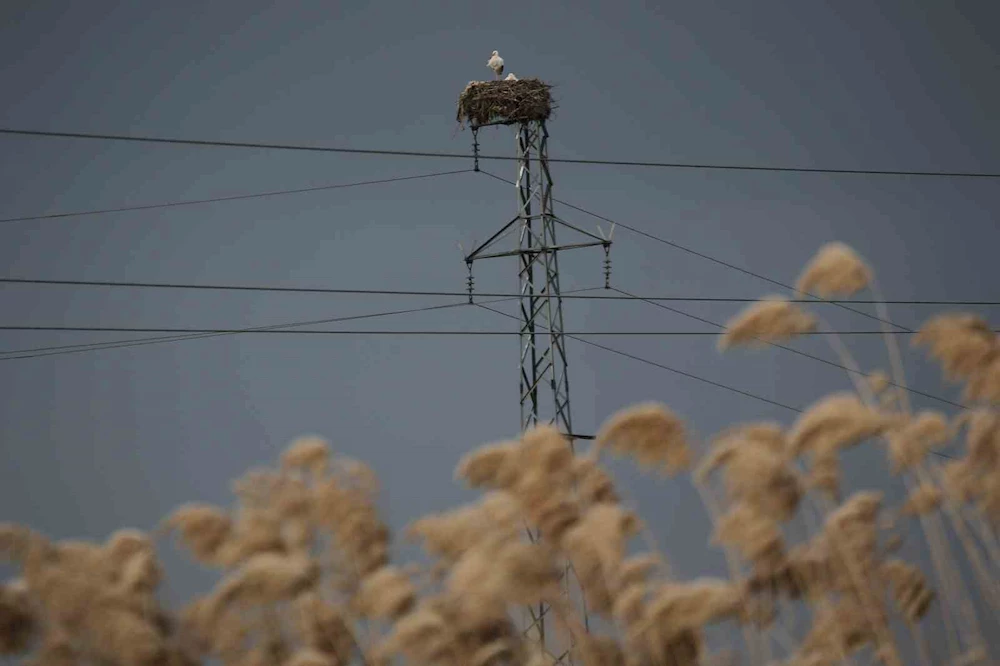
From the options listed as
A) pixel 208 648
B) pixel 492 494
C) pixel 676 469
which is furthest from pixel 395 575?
pixel 676 469

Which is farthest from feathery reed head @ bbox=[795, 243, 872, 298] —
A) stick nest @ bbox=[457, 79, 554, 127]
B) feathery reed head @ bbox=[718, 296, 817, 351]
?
stick nest @ bbox=[457, 79, 554, 127]

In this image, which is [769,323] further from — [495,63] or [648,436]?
[495,63]

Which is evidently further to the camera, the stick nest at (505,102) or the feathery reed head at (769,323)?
the stick nest at (505,102)

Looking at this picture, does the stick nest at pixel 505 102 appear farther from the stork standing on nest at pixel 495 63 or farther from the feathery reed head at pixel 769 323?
the feathery reed head at pixel 769 323

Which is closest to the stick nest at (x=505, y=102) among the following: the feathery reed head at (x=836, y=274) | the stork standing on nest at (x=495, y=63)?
the stork standing on nest at (x=495, y=63)

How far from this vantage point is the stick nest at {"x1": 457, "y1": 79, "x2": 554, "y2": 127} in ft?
51.3

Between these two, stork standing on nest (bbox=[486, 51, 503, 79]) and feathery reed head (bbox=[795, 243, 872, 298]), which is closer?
feathery reed head (bbox=[795, 243, 872, 298])

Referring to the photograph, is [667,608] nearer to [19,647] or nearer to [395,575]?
[395,575]

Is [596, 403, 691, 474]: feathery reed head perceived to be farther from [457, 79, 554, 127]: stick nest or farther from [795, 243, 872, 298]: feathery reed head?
[457, 79, 554, 127]: stick nest

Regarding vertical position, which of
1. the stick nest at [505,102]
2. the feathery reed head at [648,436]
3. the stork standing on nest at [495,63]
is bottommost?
the feathery reed head at [648,436]

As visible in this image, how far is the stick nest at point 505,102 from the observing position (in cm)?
1565

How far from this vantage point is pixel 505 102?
51.8 ft

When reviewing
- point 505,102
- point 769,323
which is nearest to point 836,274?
point 769,323

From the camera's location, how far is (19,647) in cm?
489
